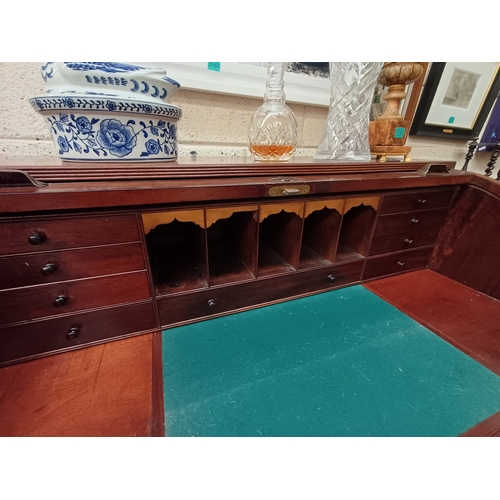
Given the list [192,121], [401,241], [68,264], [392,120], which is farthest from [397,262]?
[68,264]

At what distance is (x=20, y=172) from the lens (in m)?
0.42

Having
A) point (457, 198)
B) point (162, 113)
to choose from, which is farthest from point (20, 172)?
point (457, 198)

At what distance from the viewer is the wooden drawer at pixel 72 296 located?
1.67 feet

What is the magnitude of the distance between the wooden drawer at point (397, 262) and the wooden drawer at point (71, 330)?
80 centimetres

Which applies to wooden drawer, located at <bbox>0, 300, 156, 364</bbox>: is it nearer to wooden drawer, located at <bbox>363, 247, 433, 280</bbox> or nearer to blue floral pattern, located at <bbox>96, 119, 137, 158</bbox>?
blue floral pattern, located at <bbox>96, 119, 137, 158</bbox>

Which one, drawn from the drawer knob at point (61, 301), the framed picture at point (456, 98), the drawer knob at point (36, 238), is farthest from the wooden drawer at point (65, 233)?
the framed picture at point (456, 98)

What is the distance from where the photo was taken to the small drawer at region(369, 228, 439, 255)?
87 cm

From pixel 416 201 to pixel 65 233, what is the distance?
1069 mm

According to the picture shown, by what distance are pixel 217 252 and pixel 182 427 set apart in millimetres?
554

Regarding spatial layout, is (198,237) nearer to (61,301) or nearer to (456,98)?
(61,301)

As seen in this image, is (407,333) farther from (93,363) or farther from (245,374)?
(93,363)

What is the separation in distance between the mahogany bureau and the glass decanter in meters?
0.12

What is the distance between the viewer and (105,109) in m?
0.49

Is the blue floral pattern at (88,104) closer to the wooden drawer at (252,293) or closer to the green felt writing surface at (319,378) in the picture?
the wooden drawer at (252,293)
